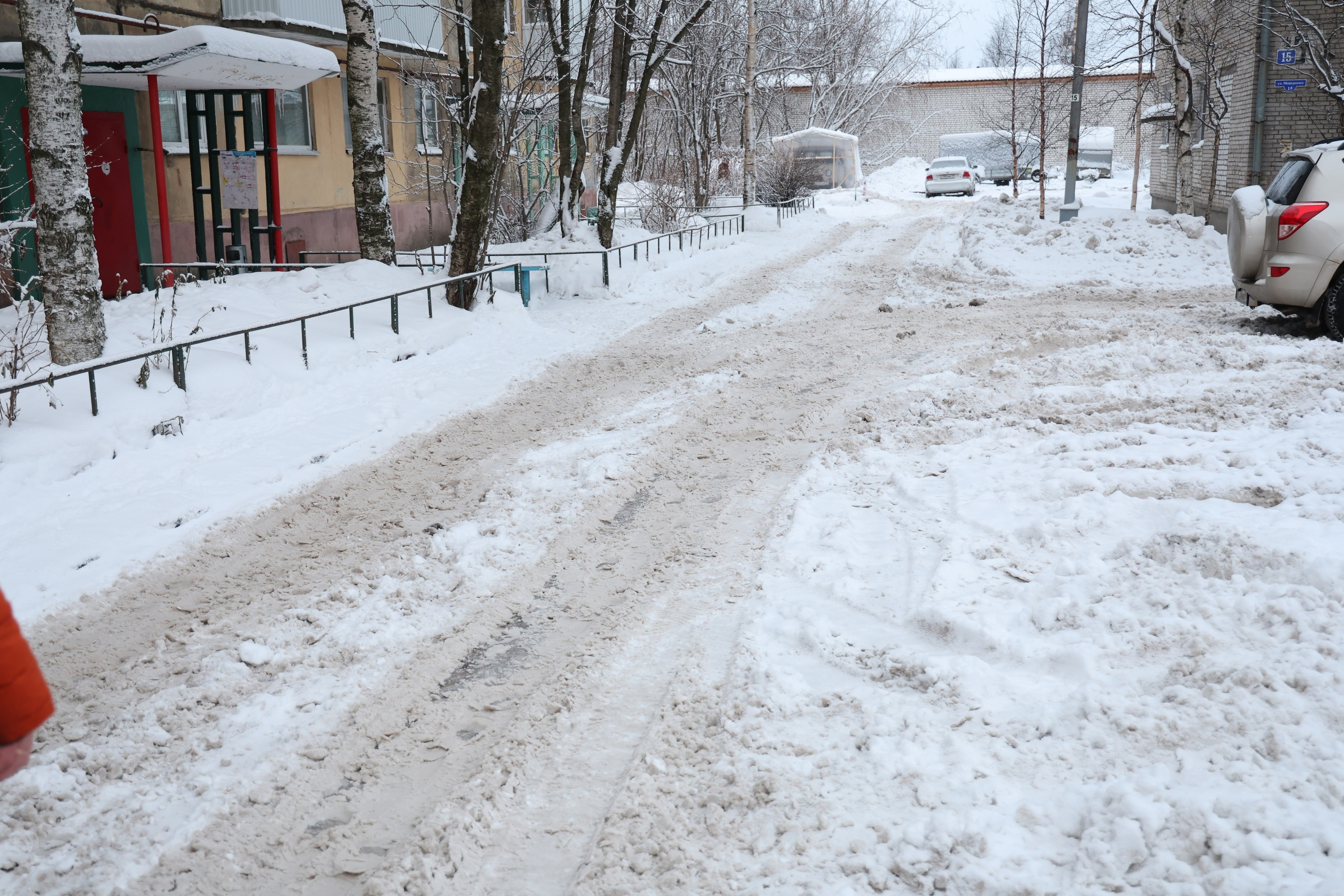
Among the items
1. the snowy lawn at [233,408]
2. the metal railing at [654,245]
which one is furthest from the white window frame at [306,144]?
the snowy lawn at [233,408]

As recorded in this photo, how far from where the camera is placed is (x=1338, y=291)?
9.70 meters

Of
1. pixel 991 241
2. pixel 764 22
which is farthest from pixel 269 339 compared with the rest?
pixel 764 22

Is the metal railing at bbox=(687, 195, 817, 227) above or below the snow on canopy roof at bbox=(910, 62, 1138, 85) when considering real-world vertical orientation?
below

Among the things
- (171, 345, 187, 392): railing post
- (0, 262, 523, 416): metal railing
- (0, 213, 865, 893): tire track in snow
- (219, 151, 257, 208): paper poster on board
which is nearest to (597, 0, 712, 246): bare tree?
(219, 151, 257, 208): paper poster on board

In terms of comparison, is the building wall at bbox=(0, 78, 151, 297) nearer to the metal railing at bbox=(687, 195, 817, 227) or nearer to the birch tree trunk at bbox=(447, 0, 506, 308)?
the birch tree trunk at bbox=(447, 0, 506, 308)

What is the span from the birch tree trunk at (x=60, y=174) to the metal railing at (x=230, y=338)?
0.56 metres

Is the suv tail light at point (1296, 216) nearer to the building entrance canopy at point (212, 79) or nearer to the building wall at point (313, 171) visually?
the building entrance canopy at point (212, 79)

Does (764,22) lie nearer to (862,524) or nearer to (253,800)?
(862,524)

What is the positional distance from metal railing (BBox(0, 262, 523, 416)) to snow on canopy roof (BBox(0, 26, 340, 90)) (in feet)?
10.2

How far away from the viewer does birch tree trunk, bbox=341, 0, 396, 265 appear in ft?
40.3

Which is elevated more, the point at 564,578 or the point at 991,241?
the point at 991,241

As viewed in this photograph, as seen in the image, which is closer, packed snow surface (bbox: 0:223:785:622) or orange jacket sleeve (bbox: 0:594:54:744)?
orange jacket sleeve (bbox: 0:594:54:744)

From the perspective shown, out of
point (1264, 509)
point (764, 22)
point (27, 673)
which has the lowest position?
point (1264, 509)

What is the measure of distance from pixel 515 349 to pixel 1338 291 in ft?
25.9
